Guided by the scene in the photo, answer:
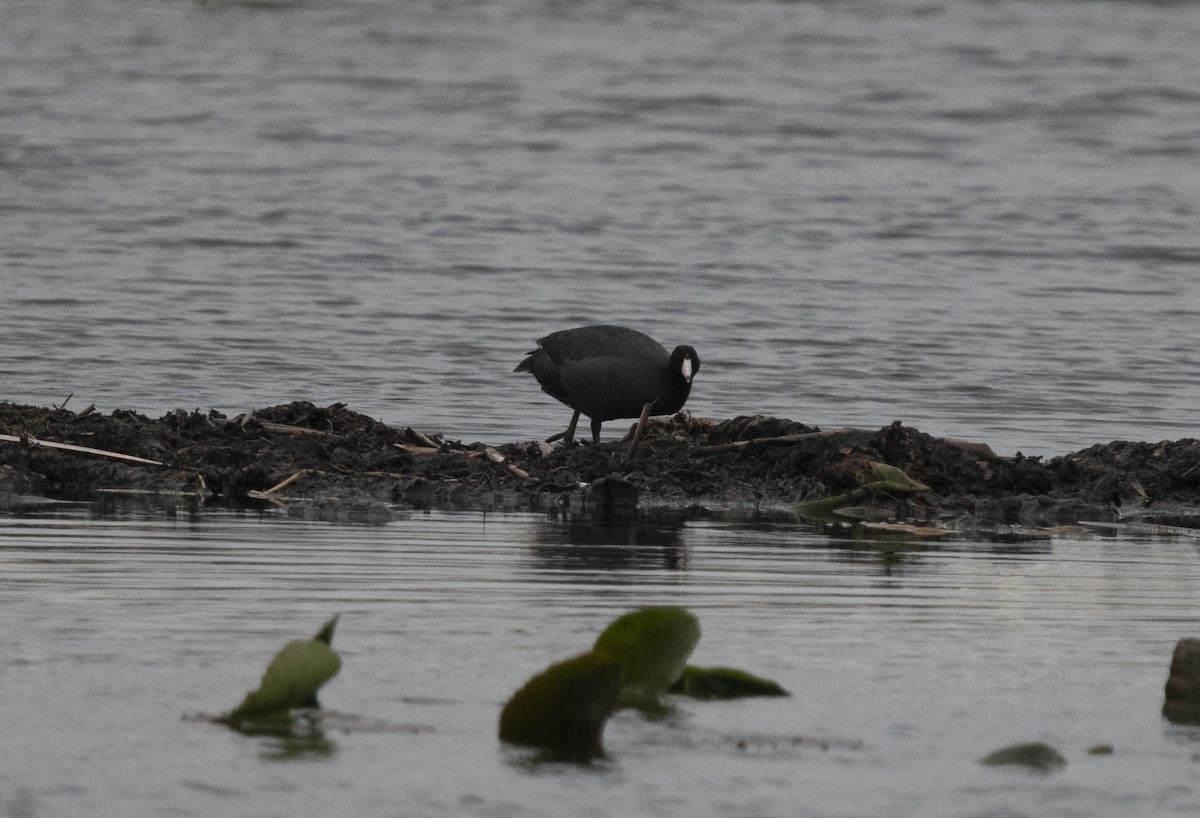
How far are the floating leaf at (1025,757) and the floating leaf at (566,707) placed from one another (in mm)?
1107

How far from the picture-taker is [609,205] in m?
34.3

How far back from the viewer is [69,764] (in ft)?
21.5

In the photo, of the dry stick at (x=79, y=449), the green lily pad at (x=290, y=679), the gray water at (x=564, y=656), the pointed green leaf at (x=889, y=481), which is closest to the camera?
the gray water at (x=564, y=656)

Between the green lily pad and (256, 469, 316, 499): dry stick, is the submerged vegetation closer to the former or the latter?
the green lily pad

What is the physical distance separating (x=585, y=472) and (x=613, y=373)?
131 centimetres

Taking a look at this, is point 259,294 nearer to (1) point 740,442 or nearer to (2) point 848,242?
(2) point 848,242

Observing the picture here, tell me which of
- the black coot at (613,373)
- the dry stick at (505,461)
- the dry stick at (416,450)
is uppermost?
the black coot at (613,373)

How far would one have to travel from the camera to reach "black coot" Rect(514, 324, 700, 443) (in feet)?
48.0

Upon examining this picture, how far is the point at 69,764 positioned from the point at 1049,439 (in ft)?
36.5

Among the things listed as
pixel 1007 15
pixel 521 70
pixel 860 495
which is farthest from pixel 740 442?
pixel 1007 15

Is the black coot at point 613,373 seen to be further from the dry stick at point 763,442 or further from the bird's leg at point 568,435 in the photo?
the dry stick at point 763,442

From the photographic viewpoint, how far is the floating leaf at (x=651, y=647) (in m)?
7.64

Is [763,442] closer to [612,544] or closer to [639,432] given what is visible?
[639,432]

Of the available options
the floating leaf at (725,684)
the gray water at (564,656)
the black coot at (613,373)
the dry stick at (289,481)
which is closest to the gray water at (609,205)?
the black coot at (613,373)
